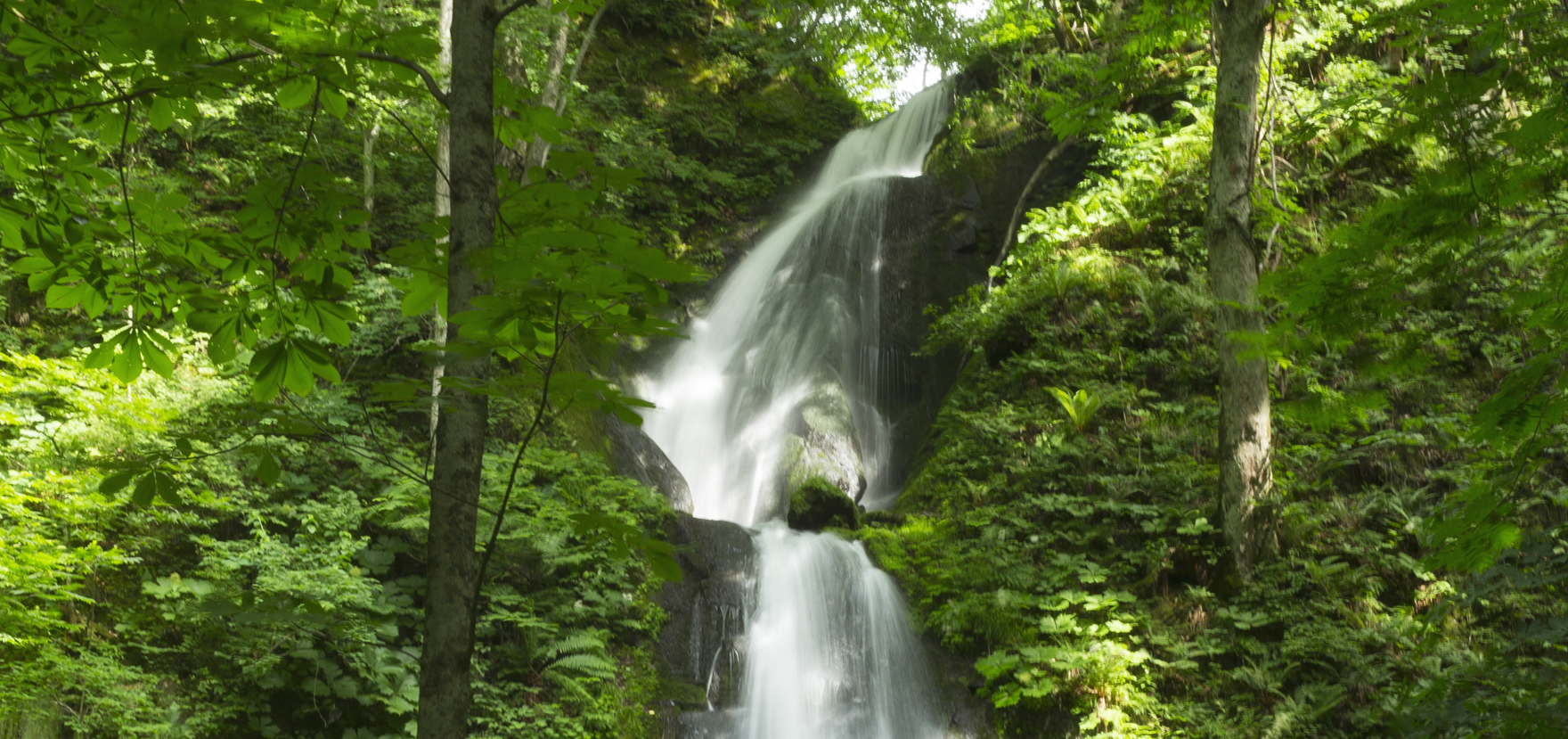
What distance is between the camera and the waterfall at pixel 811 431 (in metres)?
6.70

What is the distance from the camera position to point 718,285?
14375mm

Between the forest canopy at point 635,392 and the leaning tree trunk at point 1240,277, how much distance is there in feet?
0.10

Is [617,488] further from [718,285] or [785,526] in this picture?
[718,285]

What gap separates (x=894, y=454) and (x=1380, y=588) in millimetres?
6337

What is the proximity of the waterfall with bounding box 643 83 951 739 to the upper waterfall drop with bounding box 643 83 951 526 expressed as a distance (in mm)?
26

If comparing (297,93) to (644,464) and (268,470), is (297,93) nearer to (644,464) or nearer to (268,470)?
(268,470)

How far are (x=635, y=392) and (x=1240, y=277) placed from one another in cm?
782

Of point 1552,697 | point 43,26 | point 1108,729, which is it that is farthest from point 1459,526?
point 43,26

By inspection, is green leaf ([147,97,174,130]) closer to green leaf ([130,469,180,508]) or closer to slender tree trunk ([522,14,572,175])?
green leaf ([130,469,180,508])

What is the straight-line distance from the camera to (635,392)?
37.5ft

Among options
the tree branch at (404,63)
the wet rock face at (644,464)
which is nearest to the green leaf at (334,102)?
the tree branch at (404,63)

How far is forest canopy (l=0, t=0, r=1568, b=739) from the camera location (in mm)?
1889

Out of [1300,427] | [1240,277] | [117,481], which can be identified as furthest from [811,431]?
[117,481]

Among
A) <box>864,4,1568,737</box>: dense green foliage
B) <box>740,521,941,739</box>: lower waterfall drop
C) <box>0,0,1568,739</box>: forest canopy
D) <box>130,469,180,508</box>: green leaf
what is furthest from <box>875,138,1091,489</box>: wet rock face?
<box>130,469,180,508</box>: green leaf
